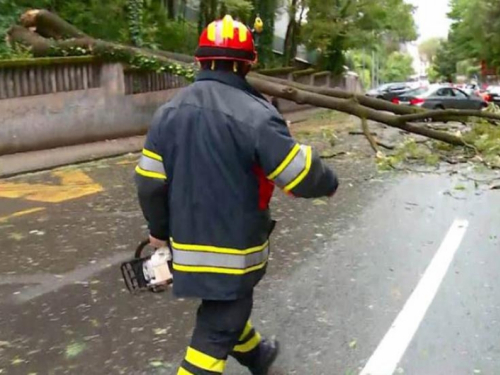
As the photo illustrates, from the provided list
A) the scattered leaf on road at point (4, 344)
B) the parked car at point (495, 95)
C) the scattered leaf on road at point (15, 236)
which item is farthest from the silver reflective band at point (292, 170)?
the parked car at point (495, 95)

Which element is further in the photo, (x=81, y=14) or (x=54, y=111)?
(x=81, y=14)

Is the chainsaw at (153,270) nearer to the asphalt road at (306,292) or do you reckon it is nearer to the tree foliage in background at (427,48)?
the asphalt road at (306,292)

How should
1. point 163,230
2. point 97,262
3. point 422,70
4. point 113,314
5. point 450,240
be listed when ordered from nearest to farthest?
point 163,230
point 113,314
point 97,262
point 450,240
point 422,70

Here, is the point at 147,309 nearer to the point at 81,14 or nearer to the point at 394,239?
the point at 394,239

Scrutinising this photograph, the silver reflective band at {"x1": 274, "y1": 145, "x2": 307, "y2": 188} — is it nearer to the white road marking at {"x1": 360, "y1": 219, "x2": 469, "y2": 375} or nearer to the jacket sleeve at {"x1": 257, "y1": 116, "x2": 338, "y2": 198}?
the jacket sleeve at {"x1": 257, "y1": 116, "x2": 338, "y2": 198}

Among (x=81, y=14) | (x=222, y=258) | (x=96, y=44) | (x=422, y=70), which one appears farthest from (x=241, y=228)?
(x=422, y=70)

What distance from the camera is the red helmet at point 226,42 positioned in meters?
3.03

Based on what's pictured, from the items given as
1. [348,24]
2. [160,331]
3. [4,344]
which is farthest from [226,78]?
[348,24]

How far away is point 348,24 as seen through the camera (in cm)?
2972

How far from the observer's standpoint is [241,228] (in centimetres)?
304

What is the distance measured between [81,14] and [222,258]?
48.6 ft

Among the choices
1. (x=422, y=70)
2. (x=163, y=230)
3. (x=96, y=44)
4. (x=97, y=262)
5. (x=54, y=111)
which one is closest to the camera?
(x=163, y=230)

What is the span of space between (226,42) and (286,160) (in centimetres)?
58

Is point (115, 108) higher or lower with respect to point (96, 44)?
lower
